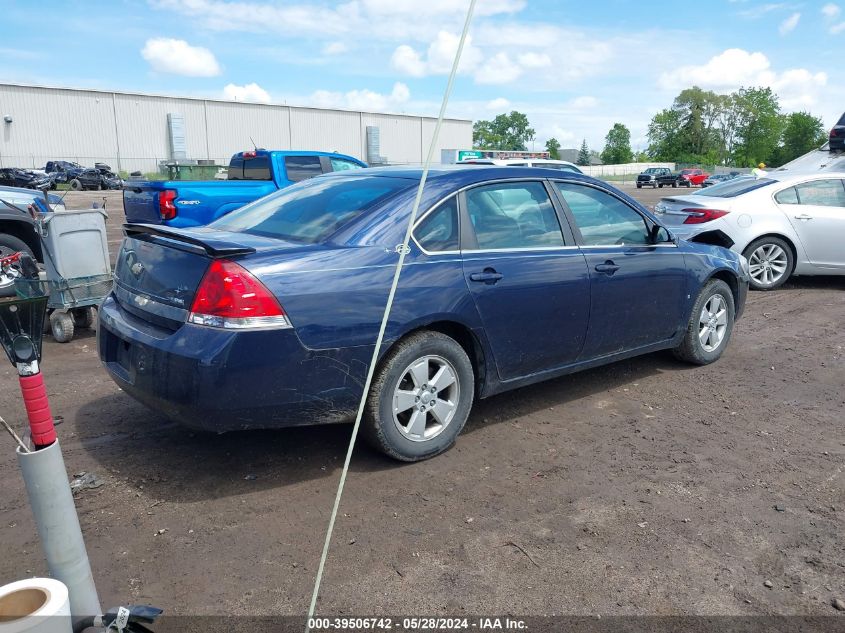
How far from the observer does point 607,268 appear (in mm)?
4676

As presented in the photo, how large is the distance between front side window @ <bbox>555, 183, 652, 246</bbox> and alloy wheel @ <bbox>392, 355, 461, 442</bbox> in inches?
56.8

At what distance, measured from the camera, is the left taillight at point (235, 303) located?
3275 millimetres

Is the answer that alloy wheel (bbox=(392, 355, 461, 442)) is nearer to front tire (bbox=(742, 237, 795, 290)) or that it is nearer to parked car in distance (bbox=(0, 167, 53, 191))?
front tire (bbox=(742, 237, 795, 290))

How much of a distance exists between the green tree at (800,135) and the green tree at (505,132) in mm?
39605

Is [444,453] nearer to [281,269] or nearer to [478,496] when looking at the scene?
[478,496]

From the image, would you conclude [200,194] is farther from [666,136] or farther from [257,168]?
[666,136]

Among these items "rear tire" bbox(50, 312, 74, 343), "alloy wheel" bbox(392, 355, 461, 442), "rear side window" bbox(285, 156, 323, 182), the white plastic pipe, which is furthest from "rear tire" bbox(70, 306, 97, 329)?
the white plastic pipe

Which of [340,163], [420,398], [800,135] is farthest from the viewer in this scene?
[800,135]

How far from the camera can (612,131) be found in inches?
5281

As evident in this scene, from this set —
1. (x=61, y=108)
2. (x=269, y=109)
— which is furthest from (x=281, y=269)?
(x=269, y=109)

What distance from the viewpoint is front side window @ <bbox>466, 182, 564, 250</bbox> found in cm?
419

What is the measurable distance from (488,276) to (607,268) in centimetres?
106

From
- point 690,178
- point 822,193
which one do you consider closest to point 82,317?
point 822,193

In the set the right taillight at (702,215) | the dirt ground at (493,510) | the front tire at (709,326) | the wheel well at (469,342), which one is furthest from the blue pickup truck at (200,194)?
the wheel well at (469,342)
